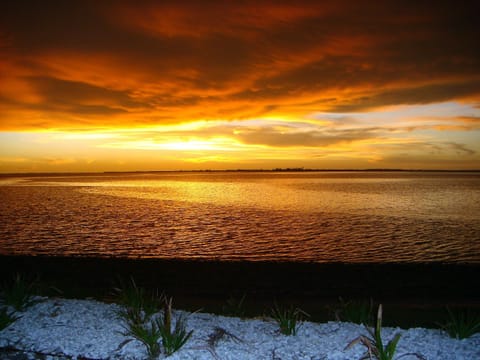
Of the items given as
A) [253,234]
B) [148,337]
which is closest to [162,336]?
[148,337]

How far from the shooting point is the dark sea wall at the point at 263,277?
50.6 ft

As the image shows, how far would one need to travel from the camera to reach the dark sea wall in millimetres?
15430

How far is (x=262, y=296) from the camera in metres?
15.0

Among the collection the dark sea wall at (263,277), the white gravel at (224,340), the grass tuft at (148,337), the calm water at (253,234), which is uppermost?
the grass tuft at (148,337)

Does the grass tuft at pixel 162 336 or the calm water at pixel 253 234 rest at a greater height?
the grass tuft at pixel 162 336

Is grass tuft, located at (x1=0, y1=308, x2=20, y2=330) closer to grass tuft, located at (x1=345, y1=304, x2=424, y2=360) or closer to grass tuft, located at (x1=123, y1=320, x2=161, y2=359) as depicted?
grass tuft, located at (x1=123, y1=320, x2=161, y2=359)

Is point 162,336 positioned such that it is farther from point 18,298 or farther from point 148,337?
point 18,298

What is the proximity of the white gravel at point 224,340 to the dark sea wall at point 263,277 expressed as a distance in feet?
16.3

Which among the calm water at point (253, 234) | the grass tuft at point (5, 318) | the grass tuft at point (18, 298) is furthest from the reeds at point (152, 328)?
the calm water at point (253, 234)

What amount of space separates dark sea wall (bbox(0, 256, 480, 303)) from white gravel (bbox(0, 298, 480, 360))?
4.98 metres

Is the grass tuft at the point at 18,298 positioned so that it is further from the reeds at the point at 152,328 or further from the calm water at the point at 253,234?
the calm water at the point at 253,234

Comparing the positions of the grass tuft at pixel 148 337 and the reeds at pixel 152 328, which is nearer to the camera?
the grass tuft at pixel 148 337

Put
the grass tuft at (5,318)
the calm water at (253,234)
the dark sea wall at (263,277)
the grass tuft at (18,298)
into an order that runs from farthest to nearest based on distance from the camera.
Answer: the calm water at (253,234) → the dark sea wall at (263,277) → the grass tuft at (18,298) → the grass tuft at (5,318)

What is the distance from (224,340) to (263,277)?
9963mm
